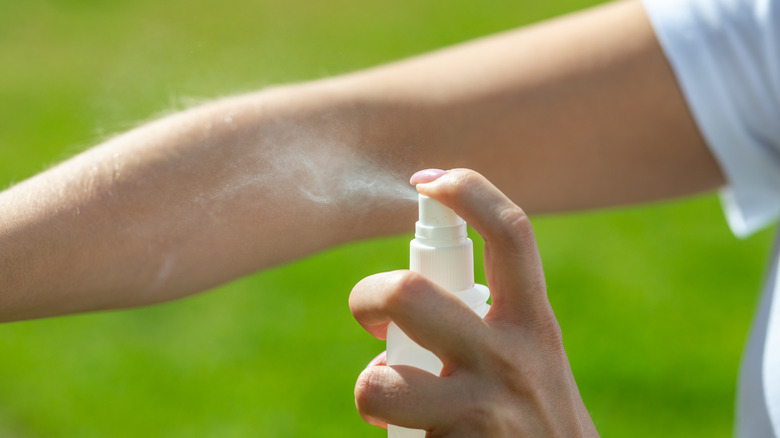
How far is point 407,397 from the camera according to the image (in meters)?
0.62

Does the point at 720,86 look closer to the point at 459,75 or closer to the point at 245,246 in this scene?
the point at 459,75

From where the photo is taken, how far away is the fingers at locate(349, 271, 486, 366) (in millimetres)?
606

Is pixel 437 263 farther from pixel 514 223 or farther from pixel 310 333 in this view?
pixel 310 333

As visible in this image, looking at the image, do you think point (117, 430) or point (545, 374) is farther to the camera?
point (117, 430)

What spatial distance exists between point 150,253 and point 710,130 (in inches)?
30.8

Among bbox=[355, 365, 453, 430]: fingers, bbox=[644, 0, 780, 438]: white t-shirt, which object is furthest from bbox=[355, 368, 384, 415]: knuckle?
bbox=[644, 0, 780, 438]: white t-shirt

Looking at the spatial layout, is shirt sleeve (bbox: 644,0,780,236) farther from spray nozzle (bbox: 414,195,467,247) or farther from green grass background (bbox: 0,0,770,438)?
green grass background (bbox: 0,0,770,438)

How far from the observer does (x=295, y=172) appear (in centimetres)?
92

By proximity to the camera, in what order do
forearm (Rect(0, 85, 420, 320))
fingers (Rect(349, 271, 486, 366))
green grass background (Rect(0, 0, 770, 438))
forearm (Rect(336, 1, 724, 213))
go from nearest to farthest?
fingers (Rect(349, 271, 486, 366)) → forearm (Rect(0, 85, 420, 320)) → forearm (Rect(336, 1, 724, 213)) → green grass background (Rect(0, 0, 770, 438))

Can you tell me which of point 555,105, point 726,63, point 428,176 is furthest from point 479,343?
point 726,63

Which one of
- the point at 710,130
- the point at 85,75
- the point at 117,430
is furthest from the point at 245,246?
the point at 85,75

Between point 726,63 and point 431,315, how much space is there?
28.7 inches

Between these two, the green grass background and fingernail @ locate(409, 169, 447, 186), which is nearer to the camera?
fingernail @ locate(409, 169, 447, 186)

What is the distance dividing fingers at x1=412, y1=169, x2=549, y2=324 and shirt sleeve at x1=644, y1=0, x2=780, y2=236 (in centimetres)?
59
